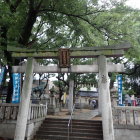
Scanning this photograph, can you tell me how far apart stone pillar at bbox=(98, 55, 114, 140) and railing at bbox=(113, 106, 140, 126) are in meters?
2.14

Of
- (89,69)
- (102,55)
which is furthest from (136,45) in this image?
(89,69)

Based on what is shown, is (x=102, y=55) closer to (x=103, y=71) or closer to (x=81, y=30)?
(x=103, y=71)

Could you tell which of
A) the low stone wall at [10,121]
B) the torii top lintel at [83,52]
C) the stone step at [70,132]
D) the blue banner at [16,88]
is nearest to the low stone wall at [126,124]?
the stone step at [70,132]

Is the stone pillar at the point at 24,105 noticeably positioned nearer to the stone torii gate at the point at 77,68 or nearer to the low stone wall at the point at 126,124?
the stone torii gate at the point at 77,68

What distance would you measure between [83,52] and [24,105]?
378 centimetres

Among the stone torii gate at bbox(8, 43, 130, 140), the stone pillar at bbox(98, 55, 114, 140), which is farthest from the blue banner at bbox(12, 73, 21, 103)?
the stone pillar at bbox(98, 55, 114, 140)

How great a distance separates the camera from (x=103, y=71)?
7.57m

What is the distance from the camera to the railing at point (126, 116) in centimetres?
886

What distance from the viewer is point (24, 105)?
7.49 metres

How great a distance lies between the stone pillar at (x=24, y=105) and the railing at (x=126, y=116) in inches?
195

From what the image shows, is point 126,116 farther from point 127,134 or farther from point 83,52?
point 83,52

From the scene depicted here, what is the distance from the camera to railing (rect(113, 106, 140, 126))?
8.86 meters

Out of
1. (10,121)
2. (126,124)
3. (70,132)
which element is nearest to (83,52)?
(126,124)

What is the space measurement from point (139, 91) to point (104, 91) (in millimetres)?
25161
